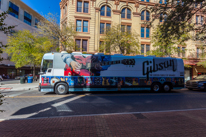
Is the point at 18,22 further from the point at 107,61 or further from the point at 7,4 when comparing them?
the point at 107,61

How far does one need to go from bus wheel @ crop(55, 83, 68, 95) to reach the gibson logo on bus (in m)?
7.43

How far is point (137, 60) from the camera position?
1244 cm

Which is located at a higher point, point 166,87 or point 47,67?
point 47,67

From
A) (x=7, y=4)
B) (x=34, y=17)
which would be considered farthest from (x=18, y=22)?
(x=34, y=17)

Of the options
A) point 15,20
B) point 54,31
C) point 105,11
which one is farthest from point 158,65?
point 15,20

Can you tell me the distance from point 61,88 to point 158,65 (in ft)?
30.9

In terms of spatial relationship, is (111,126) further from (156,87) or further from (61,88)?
(156,87)

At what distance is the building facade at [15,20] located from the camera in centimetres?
3422

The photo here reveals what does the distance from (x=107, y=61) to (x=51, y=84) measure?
17.2 feet

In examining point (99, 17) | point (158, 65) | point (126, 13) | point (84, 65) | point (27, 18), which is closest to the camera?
point (84, 65)

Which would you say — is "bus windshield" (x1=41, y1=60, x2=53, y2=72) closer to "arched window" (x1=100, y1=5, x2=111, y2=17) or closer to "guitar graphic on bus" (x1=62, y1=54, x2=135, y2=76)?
"guitar graphic on bus" (x1=62, y1=54, x2=135, y2=76)

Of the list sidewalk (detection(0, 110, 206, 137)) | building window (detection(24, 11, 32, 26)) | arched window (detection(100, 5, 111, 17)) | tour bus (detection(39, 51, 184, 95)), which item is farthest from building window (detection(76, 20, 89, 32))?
building window (detection(24, 11, 32, 26))

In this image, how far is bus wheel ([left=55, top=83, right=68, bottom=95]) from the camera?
10.9m

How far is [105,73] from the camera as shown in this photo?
11758mm
